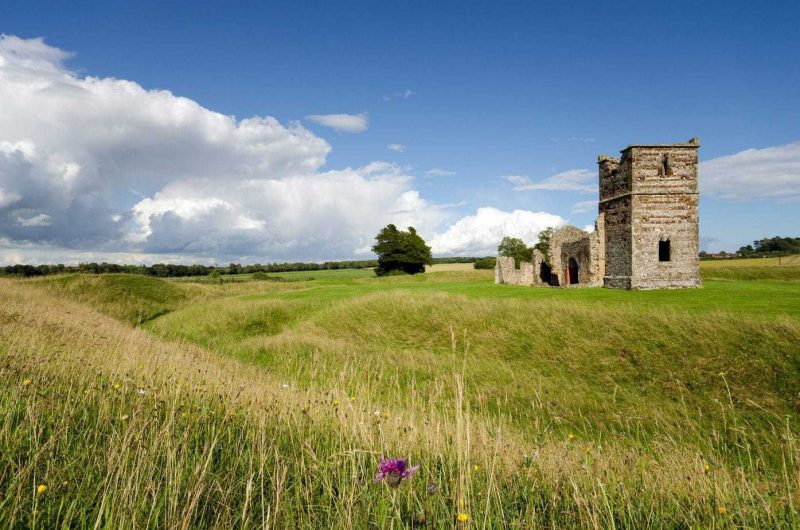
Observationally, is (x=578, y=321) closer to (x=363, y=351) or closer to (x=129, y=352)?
(x=363, y=351)

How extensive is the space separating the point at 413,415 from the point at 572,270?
3087 centimetres

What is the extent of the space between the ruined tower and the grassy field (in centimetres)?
592

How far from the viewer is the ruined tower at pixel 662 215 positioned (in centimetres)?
2420

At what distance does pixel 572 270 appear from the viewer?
107 ft

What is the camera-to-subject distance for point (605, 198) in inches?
1064

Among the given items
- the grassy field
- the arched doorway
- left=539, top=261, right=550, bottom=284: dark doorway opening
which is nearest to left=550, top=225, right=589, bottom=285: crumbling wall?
the arched doorway

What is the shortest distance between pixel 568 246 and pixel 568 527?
104ft

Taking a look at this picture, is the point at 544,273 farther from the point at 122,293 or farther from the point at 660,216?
the point at 122,293


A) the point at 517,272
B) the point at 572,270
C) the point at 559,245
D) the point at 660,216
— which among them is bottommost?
the point at 517,272

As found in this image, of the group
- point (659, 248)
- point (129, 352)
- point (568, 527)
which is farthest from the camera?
point (659, 248)

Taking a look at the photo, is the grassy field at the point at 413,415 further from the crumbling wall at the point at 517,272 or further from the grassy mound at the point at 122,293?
the crumbling wall at the point at 517,272

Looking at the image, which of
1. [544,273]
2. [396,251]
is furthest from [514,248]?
[544,273]

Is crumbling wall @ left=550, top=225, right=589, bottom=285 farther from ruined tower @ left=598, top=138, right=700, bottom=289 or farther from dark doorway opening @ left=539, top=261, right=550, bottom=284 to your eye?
ruined tower @ left=598, top=138, right=700, bottom=289

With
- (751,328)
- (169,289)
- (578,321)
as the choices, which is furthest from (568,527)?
(169,289)
